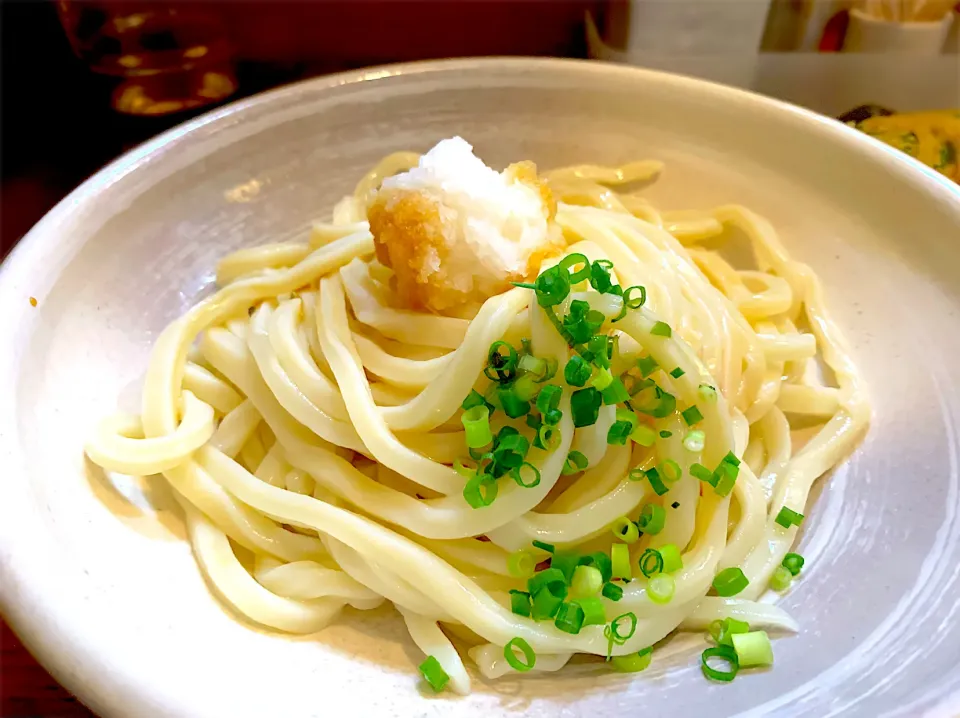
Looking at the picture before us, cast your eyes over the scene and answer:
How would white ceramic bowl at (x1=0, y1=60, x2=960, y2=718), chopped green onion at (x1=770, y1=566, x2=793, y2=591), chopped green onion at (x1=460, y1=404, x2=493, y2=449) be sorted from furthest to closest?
chopped green onion at (x1=770, y1=566, x2=793, y2=591) → chopped green onion at (x1=460, y1=404, x2=493, y2=449) → white ceramic bowl at (x1=0, y1=60, x2=960, y2=718)

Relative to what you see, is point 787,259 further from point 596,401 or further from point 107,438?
point 107,438

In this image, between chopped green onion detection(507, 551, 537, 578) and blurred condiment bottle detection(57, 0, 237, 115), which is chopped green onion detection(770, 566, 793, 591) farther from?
blurred condiment bottle detection(57, 0, 237, 115)

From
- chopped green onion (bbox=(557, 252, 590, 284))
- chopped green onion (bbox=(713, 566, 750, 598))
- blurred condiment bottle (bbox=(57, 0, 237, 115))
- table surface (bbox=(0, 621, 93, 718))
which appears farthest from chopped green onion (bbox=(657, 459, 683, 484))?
blurred condiment bottle (bbox=(57, 0, 237, 115))

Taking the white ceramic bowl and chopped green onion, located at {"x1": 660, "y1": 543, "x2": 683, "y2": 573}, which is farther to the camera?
chopped green onion, located at {"x1": 660, "y1": 543, "x2": 683, "y2": 573}

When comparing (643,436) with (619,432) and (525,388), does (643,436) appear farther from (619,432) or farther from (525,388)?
(525,388)

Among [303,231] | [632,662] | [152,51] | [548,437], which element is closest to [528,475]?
[548,437]

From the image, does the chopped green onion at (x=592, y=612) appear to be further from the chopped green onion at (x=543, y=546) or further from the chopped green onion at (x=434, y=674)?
the chopped green onion at (x=434, y=674)
